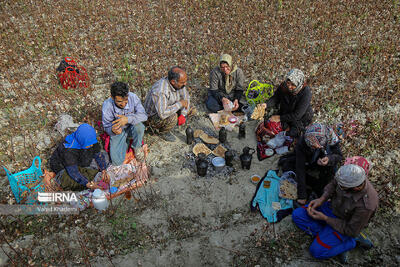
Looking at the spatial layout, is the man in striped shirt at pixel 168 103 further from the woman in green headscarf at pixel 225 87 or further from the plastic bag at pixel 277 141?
the plastic bag at pixel 277 141

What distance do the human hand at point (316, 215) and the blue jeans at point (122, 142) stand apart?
3.45 m

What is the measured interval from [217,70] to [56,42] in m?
6.09

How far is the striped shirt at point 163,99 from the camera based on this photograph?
18.4 feet

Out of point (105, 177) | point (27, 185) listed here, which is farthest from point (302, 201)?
point (27, 185)

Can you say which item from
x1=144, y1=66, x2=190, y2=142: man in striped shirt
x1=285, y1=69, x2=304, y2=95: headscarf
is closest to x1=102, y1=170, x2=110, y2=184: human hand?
x1=144, y1=66, x2=190, y2=142: man in striped shirt

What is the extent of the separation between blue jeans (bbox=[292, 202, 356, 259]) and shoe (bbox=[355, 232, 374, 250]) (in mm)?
197

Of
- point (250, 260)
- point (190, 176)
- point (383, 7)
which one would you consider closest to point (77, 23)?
point (190, 176)

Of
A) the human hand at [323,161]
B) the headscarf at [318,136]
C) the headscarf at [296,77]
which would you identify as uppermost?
the headscarf at [296,77]

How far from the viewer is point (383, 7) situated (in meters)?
10.5

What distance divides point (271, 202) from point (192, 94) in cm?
389

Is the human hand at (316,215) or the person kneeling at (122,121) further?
the person kneeling at (122,121)

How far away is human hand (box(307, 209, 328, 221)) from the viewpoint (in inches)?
150

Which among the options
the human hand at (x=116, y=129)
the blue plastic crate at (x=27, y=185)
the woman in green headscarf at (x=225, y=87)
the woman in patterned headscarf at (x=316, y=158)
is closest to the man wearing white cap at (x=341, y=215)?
the woman in patterned headscarf at (x=316, y=158)

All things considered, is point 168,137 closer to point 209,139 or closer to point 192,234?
point 209,139
